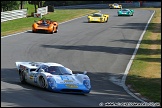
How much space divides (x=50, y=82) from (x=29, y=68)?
197cm

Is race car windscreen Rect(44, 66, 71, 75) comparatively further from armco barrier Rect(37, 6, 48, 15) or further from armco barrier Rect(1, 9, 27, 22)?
armco barrier Rect(37, 6, 48, 15)

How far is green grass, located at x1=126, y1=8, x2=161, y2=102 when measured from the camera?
17.8 metres

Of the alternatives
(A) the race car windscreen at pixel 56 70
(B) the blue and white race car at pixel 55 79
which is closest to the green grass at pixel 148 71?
(B) the blue and white race car at pixel 55 79

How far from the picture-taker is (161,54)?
30.3 metres

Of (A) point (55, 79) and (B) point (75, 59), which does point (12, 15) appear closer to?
(B) point (75, 59)

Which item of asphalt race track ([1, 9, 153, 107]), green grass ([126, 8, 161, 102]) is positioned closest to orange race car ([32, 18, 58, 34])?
asphalt race track ([1, 9, 153, 107])

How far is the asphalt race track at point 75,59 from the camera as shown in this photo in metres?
14.0

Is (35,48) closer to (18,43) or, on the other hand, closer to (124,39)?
(18,43)

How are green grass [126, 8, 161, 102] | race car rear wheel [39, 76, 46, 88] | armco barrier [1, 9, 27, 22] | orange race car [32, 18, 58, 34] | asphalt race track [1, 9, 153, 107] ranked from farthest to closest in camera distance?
armco barrier [1, 9, 27, 22] → orange race car [32, 18, 58, 34] → green grass [126, 8, 161, 102] → race car rear wheel [39, 76, 46, 88] → asphalt race track [1, 9, 153, 107]

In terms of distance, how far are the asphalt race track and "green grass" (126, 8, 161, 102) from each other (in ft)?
2.12

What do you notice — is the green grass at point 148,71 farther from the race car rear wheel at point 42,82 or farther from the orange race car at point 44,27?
the orange race car at point 44,27

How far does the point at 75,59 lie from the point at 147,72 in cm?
452

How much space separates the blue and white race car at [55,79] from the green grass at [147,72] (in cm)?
246

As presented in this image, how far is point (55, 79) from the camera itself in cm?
1581
